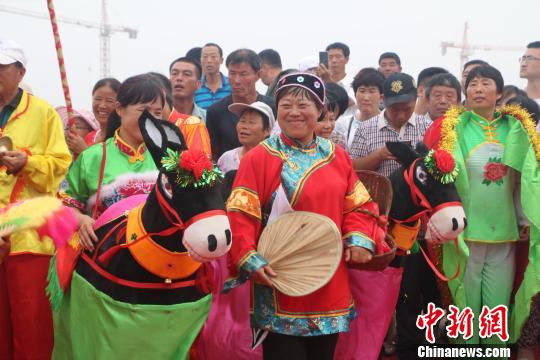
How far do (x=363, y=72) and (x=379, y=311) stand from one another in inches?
118

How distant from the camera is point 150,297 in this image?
9.85ft

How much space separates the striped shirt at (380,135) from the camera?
16.2 ft

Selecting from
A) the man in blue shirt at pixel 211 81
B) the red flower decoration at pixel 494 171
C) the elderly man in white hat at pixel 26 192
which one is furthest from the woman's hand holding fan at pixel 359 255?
the man in blue shirt at pixel 211 81

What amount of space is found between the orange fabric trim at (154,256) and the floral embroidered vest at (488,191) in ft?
7.94

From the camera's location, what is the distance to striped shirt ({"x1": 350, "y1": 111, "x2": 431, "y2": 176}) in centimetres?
495

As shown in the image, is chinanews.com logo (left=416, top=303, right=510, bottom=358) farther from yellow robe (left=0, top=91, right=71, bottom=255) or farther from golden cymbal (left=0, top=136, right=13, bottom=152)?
golden cymbal (left=0, top=136, right=13, bottom=152)

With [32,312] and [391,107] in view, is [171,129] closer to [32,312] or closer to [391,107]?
[32,312]

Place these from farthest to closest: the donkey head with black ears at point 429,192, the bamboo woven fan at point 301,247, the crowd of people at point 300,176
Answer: the donkey head with black ears at point 429,192 < the crowd of people at point 300,176 < the bamboo woven fan at point 301,247

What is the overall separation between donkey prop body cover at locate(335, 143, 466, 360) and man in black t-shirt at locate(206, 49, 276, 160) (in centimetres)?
188

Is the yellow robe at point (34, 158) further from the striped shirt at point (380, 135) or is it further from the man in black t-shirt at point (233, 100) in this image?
the striped shirt at point (380, 135)

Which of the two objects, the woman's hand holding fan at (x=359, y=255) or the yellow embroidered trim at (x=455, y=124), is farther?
the yellow embroidered trim at (x=455, y=124)

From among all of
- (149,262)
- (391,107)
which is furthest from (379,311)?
(391,107)

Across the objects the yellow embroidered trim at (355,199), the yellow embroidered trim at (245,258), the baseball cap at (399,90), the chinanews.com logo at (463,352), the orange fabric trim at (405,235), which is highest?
the baseball cap at (399,90)

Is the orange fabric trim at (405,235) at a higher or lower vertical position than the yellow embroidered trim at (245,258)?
lower
